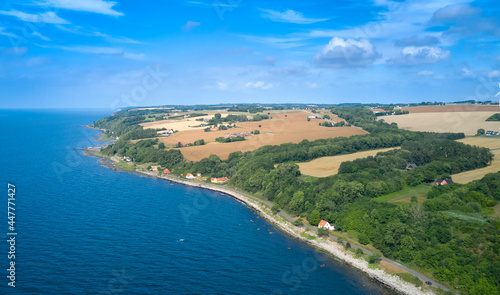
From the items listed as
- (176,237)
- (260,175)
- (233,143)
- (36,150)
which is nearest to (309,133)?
(233,143)

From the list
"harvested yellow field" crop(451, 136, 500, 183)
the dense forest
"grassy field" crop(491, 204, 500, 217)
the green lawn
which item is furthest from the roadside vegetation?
the green lawn

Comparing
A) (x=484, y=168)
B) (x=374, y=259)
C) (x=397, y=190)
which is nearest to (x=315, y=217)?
(x=374, y=259)

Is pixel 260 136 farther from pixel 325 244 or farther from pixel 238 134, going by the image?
pixel 325 244

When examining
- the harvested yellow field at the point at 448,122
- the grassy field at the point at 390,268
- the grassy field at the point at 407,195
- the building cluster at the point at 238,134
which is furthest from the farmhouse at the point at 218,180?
the harvested yellow field at the point at 448,122

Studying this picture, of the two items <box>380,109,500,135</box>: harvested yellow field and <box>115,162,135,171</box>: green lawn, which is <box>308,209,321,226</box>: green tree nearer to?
<box>115,162,135,171</box>: green lawn

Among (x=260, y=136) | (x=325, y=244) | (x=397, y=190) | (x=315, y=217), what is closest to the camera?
(x=325, y=244)

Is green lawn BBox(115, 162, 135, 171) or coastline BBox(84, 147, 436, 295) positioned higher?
green lawn BBox(115, 162, 135, 171)
